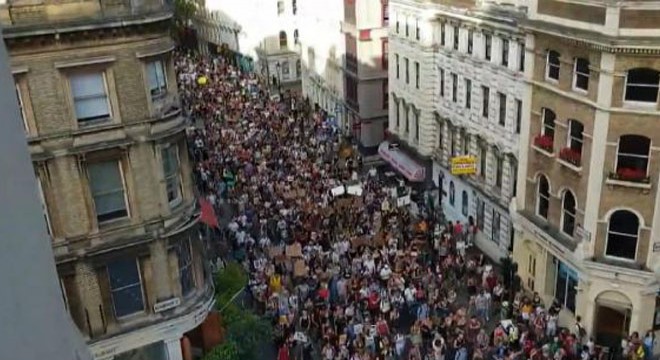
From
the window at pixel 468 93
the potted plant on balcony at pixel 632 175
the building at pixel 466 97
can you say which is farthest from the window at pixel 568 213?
the window at pixel 468 93

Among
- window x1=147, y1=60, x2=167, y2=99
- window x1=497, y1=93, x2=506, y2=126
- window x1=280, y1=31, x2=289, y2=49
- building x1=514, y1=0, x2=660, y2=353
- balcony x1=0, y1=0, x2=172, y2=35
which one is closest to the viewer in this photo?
balcony x1=0, y1=0, x2=172, y2=35

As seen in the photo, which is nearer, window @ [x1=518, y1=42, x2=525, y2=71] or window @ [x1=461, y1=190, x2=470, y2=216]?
window @ [x1=518, y1=42, x2=525, y2=71]

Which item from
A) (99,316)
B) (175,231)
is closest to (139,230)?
(175,231)

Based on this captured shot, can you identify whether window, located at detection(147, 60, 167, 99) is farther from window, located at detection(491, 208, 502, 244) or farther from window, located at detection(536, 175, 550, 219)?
window, located at detection(491, 208, 502, 244)

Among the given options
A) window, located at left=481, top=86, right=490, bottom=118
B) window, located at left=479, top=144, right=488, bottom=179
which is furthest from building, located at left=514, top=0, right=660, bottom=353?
window, located at left=479, top=144, right=488, bottom=179

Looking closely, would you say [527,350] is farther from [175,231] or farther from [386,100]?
[386,100]

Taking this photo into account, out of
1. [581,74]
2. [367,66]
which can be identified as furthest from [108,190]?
[367,66]

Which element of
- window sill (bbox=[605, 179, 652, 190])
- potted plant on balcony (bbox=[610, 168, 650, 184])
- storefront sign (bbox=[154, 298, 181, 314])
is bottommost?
storefront sign (bbox=[154, 298, 181, 314])
